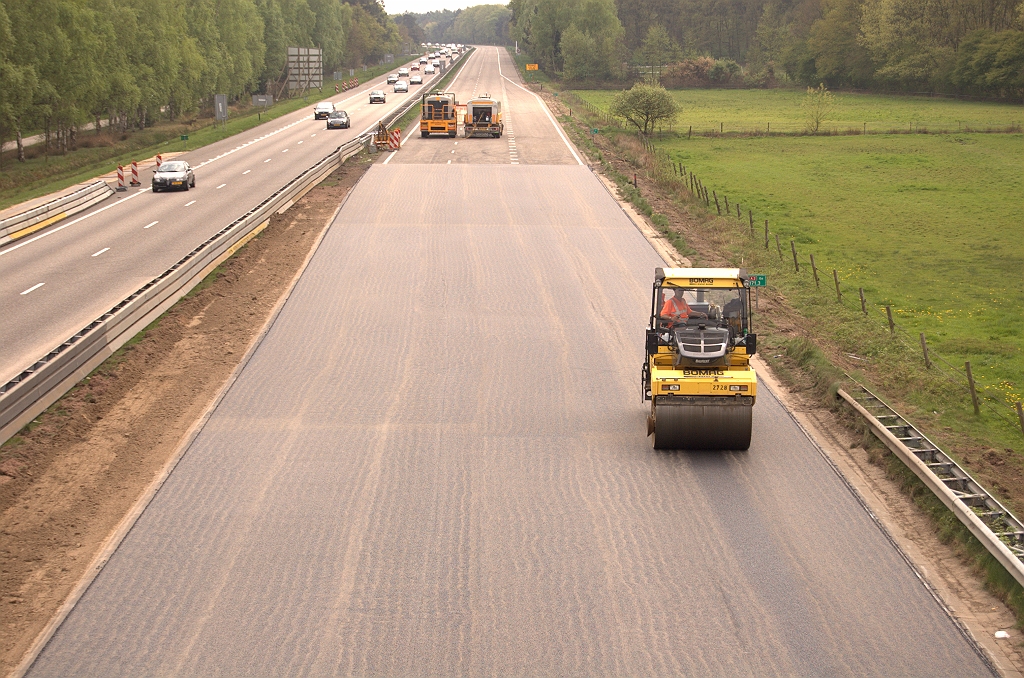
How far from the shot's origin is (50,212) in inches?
1468

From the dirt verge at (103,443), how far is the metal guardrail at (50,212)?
11087 millimetres

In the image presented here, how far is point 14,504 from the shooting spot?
45.4 feet

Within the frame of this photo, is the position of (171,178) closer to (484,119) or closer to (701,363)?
(484,119)

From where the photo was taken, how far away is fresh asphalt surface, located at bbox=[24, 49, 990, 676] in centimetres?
1049

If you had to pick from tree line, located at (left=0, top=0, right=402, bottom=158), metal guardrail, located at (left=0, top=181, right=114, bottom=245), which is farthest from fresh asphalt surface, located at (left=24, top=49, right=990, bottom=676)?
tree line, located at (left=0, top=0, right=402, bottom=158)

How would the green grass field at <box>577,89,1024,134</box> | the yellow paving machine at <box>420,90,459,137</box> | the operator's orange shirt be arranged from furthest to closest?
1. the green grass field at <box>577,89,1024,134</box>
2. the yellow paving machine at <box>420,90,459,137</box>
3. the operator's orange shirt

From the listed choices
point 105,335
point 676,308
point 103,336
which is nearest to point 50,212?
point 105,335

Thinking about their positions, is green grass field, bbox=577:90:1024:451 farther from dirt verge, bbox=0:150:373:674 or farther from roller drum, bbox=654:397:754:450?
dirt verge, bbox=0:150:373:674

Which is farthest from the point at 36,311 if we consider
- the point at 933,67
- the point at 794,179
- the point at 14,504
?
the point at 933,67

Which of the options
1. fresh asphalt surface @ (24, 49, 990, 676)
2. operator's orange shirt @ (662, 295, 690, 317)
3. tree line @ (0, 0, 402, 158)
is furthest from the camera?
tree line @ (0, 0, 402, 158)

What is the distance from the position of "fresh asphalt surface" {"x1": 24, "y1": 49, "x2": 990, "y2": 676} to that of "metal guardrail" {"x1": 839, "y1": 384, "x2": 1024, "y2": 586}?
3.27ft

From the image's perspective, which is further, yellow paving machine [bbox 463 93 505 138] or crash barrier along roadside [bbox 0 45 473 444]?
yellow paving machine [bbox 463 93 505 138]

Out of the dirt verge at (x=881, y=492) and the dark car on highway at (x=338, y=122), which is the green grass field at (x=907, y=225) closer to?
the dirt verge at (x=881, y=492)

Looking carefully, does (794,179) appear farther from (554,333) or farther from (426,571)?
(426,571)
